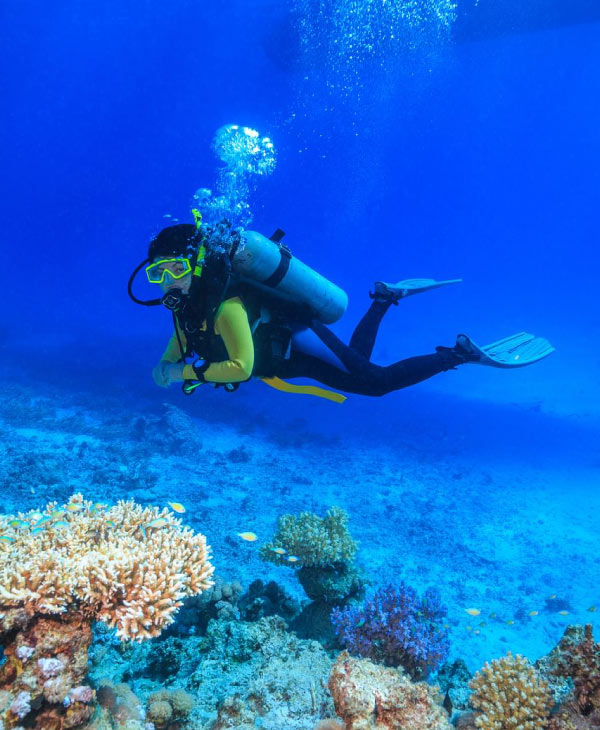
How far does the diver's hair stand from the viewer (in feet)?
15.3

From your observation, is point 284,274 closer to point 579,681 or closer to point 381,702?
point 381,702

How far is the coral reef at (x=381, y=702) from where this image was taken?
3312 millimetres

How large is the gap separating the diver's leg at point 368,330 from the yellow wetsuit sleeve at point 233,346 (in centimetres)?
282

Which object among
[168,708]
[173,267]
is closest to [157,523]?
[168,708]

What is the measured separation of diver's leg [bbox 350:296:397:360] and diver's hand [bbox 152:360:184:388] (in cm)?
321

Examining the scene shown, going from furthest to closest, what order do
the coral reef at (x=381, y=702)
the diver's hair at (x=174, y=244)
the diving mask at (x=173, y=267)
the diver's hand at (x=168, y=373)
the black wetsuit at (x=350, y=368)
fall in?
the black wetsuit at (x=350, y=368) < the diver's hand at (x=168, y=373) < the diver's hair at (x=174, y=244) < the diving mask at (x=173, y=267) < the coral reef at (x=381, y=702)

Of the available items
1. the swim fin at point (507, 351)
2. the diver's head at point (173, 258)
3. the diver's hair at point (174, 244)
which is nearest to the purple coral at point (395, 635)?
the swim fin at point (507, 351)

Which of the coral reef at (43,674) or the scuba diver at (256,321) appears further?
the scuba diver at (256,321)

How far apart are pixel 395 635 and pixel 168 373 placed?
433 cm

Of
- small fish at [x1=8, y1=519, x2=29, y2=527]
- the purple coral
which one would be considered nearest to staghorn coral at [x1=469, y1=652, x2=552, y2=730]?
the purple coral

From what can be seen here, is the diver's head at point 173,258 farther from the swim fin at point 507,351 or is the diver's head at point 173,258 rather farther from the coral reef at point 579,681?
the coral reef at point 579,681

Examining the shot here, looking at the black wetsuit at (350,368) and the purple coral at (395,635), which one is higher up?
the black wetsuit at (350,368)

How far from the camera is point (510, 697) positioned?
3268 mm

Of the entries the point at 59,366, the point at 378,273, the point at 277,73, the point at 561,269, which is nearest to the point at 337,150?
the point at 277,73
